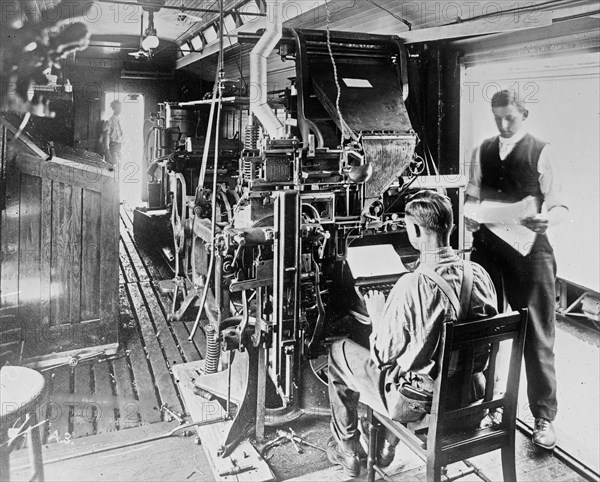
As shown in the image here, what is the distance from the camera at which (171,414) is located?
2982 mm

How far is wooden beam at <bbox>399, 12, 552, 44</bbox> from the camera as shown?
238 centimetres

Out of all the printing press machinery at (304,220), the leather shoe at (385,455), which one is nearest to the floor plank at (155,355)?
the printing press machinery at (304,220)

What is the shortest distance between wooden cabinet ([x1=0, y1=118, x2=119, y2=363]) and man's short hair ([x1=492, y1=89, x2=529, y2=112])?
2419 millimetres

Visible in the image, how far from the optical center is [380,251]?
9.91 feet

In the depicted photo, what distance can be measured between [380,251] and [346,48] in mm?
1245

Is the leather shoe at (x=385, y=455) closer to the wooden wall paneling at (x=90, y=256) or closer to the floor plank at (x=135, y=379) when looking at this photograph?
the floor plank at (x=135, y=379)

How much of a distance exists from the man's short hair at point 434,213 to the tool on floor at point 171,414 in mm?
1693

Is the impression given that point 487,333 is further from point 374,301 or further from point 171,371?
point 171,371


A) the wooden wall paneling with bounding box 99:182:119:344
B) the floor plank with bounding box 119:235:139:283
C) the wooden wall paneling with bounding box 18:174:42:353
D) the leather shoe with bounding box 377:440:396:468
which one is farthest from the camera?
the floor plank with bounding box 119:235:139:283

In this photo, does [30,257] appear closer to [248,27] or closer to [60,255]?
[60,255]

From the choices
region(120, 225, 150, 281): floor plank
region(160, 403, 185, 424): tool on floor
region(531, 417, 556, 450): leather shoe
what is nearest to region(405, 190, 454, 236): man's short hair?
region(531, 417, 556, 450): leather shoe

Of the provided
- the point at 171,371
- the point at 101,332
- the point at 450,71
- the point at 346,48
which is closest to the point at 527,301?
the point at 450,71

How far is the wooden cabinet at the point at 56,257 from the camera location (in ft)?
10.6

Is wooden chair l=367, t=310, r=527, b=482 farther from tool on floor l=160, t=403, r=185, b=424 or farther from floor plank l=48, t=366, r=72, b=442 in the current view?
floor plank l=48, t=366, r=72, b=442
